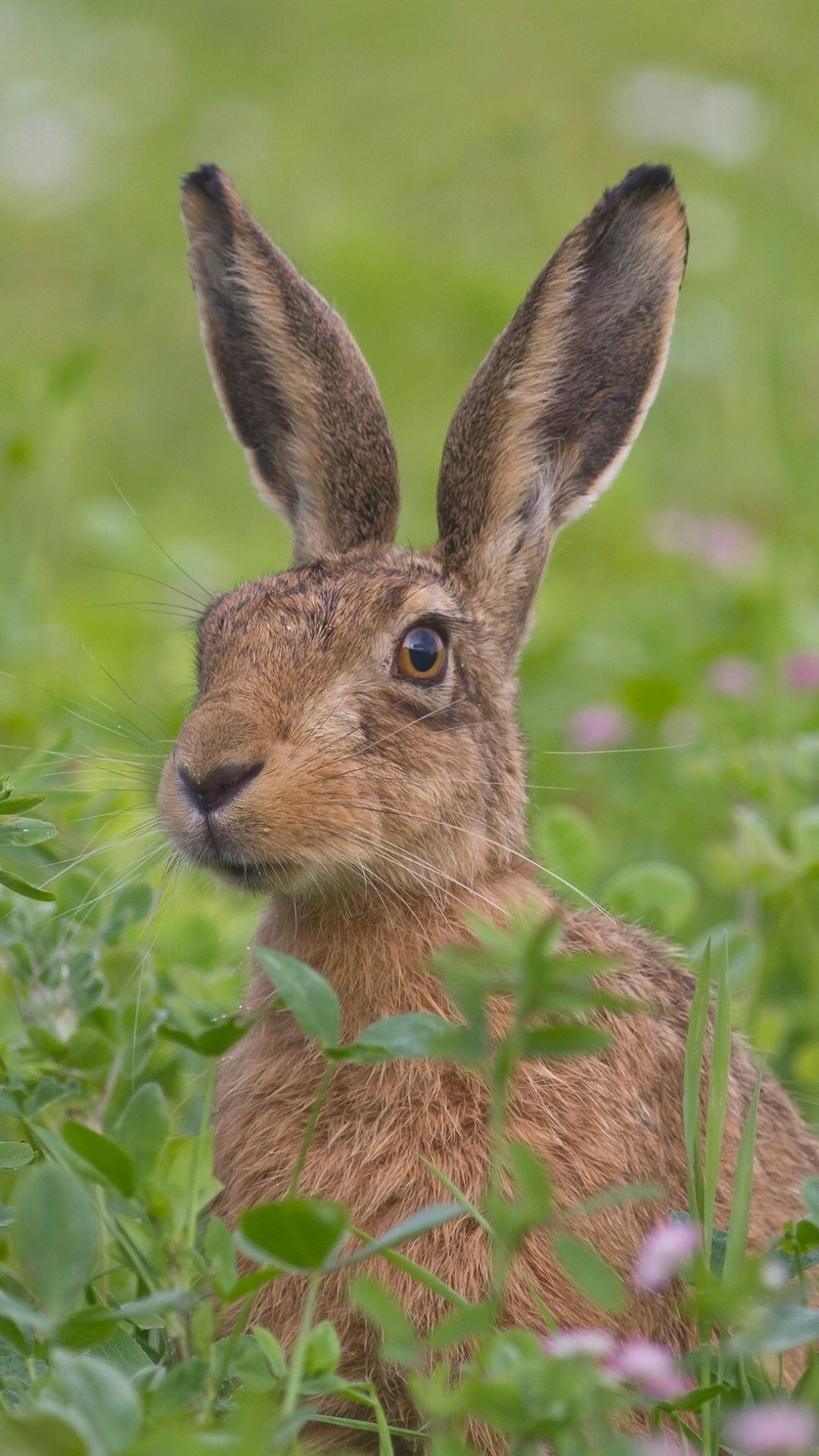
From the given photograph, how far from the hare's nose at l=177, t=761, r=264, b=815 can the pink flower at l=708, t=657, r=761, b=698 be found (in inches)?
112

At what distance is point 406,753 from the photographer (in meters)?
4.13

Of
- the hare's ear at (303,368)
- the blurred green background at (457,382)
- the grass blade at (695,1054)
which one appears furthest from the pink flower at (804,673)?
the grass blade at (695,1054)

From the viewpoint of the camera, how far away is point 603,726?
625 centimetres

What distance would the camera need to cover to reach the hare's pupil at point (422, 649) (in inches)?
169

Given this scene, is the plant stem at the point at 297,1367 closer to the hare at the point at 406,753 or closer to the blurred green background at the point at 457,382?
the hare at the point at 406,753

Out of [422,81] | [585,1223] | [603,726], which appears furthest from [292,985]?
[422,81]

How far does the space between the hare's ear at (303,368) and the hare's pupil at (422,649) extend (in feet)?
1.81

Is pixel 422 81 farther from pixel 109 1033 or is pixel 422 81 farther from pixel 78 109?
pixel 109 1033

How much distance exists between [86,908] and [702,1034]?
153 centimetres

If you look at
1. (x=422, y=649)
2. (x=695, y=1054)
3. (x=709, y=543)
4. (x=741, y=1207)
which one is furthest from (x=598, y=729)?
(x=741, y=1207)

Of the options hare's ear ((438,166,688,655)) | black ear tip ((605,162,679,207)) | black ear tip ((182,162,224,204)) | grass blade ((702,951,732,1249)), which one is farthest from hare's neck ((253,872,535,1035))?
black ear tip ((182,162,224,204))

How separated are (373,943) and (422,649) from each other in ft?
2.26

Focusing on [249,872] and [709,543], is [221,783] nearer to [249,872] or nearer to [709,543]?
[249,872]

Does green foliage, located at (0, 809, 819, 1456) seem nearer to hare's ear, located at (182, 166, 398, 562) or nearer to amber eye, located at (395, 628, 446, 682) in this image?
amber eye, located at (395, 628, 446, 682)
